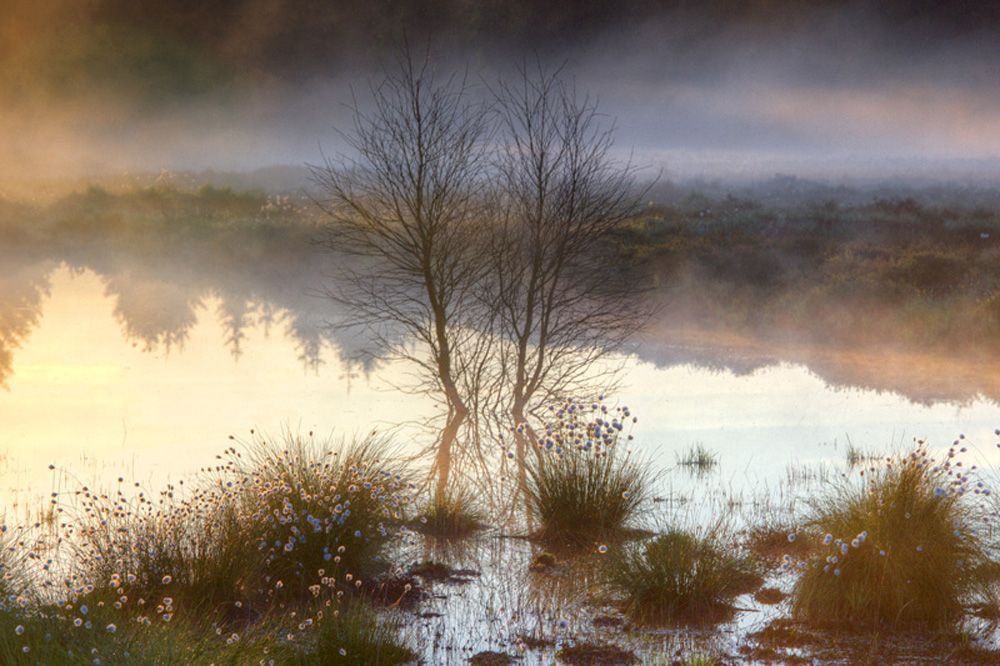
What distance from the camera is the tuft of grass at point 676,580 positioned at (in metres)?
6.35

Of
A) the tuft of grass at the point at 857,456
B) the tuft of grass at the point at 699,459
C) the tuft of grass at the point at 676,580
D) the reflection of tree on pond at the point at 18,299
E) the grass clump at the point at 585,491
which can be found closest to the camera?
the tuft of grass at the point at 676,580

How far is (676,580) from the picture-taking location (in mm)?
6445

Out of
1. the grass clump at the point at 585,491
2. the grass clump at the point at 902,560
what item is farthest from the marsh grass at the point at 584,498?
the grass clump at the point at 902,560

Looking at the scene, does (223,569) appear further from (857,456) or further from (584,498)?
(857,456)

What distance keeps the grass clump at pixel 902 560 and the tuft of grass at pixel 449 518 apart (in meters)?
3.16

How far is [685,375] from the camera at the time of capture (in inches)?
676

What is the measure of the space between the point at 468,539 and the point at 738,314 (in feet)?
59.8

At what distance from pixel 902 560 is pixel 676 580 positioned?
154 cm

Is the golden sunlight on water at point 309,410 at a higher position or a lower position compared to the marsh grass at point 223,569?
higher

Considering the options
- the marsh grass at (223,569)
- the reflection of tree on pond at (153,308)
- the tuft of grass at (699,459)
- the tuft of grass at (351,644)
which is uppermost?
the reflection of tree on pond at (153,308)

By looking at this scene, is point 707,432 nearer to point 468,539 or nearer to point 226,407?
point 468,539

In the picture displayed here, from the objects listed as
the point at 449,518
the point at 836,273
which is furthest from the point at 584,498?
the point at 836,273

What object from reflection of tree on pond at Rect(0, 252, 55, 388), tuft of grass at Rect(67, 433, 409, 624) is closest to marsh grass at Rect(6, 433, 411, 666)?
tuft of grass at Rect(67, 433, 409, 624)

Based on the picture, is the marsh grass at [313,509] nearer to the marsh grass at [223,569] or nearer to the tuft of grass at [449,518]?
the marsh grass at [223,569]
